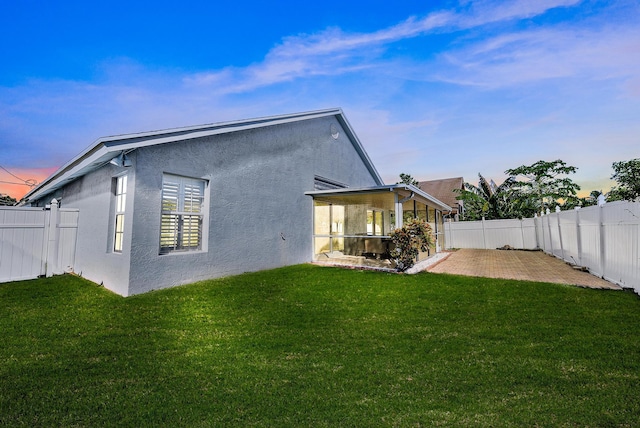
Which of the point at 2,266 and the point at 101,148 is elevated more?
the point at 101,148

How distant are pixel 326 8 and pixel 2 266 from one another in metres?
11.9

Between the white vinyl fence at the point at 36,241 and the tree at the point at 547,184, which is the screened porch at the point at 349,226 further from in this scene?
the tree at the point at 547,184

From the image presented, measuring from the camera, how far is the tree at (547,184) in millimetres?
27641

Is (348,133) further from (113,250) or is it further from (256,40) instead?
(113,250)

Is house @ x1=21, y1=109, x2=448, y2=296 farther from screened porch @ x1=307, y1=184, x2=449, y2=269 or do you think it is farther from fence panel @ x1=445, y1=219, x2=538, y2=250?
fence panel @ x1=445, y1=219, x2=538, y2=250

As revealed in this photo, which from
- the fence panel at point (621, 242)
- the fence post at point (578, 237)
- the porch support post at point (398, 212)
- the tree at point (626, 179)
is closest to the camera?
the fence panel at point (621, 242)

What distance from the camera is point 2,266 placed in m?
7.81

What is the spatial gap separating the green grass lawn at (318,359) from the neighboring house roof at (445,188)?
25868mm

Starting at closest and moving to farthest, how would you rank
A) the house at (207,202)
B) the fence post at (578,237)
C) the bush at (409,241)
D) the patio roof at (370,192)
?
the house at (207,202)
the bush at (409,241)
the patio roof at (370,192)
the fence post at (578,237)

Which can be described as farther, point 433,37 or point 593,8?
point 433,37

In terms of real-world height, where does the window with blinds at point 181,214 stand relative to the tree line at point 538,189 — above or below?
below

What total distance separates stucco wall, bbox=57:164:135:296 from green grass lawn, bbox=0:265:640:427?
60cm

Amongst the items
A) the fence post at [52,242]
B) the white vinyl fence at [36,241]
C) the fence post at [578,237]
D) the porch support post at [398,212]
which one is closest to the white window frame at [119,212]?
the fence post at [52,242]

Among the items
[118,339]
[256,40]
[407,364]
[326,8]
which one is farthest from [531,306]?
[256,40]
